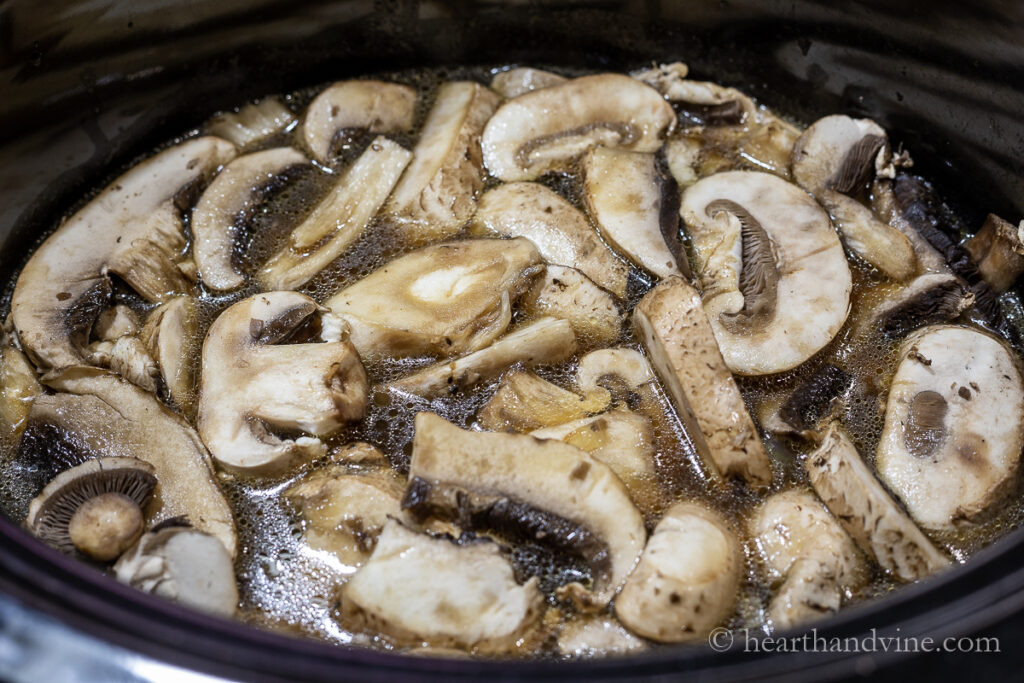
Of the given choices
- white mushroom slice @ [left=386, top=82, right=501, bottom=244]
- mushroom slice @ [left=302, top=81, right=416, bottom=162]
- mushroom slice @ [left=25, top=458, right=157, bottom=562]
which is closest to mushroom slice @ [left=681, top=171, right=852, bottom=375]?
white mushroom slice @ [left=386, top=82, right=501, bottom=244]

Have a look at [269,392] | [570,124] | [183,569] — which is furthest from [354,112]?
[183,569]

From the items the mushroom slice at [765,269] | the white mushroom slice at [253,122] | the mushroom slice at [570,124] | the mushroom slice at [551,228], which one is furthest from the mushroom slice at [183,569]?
the white mushroom slice at [253,122]

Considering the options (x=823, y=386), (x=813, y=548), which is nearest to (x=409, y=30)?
(x=823, y=386)

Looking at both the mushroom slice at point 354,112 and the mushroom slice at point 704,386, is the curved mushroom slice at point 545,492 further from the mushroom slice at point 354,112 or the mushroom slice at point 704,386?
the mushroom slice at point 354,112

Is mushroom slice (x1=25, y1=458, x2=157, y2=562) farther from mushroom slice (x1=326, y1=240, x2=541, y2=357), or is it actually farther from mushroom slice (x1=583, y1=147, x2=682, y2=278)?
mushroom slice (x1=583, y1=147, x2=682, y2=278)

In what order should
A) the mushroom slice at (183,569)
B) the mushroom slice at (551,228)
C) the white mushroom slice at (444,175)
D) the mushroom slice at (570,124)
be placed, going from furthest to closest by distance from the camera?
the mushroom slice at (570,124) → the white mushroom slice at (444,175) → the mushroom slice at (551,228) → the mushroom slice at (183,569)

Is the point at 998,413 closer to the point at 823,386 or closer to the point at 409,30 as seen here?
the point at 823,386
